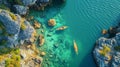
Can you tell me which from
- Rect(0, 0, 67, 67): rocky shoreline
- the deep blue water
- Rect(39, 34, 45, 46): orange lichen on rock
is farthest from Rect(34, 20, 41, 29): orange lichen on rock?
the deep blue water

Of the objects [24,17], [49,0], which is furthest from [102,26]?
[24,17]

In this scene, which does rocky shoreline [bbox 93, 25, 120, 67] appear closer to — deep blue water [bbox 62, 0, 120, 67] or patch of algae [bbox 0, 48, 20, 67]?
deep blue water [bbox 62, 0, 120, 67]

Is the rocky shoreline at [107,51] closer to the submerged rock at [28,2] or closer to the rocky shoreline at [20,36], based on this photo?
the rocky shoreline at [20,36]

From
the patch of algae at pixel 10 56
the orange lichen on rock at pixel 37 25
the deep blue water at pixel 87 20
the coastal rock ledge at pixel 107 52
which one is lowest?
the coastal rock ledge at pixel 107 52

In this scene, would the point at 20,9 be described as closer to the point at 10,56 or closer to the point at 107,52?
the point at 10,56

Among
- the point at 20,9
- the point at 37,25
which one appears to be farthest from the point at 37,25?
the point at 20,9

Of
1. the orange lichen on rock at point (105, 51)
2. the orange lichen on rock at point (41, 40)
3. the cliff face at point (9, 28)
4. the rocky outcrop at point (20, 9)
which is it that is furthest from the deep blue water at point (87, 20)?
the cliff face at point (9, 28)
